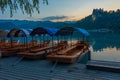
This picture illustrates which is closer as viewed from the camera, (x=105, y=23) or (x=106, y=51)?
(x=106, y=51)

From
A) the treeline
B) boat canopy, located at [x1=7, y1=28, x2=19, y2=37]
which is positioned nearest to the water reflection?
boat canopy, located at [x1=7, y1=28, x2=19, y2=37]

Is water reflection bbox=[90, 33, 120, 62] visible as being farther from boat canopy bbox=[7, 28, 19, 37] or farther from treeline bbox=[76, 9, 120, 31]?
treeline bbox=[76, 9, 120, 31]

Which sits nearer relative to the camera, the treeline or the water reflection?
the water reflection

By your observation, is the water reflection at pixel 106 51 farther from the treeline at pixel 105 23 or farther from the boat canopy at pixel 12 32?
the treeline at pixel 105 23

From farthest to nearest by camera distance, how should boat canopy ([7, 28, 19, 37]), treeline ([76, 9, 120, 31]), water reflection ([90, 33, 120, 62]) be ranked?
1. treeline ([76, 9, 120, 31])
2. water reflection ([90, 33, 120, 62])
3. boat canopy ([7, 28, 19, 37])

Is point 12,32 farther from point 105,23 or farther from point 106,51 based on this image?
point 105,23

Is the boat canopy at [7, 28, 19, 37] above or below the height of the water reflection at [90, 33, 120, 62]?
above

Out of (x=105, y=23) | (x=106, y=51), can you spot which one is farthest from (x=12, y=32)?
(x=105, y=23)

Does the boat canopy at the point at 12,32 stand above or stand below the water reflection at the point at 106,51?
above

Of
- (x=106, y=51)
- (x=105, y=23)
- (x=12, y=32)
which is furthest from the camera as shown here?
(x=105, y=23)

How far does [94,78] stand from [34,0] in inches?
173

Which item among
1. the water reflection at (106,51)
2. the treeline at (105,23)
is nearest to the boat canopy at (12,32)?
the water reflection at (106,51)

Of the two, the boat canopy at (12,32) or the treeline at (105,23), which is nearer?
the boat canopy at (12,32)

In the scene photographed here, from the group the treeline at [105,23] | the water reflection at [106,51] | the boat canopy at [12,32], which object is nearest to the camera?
the boat canopy at [12,32]
